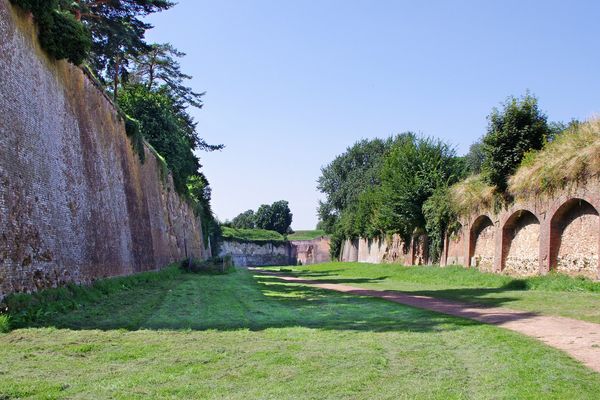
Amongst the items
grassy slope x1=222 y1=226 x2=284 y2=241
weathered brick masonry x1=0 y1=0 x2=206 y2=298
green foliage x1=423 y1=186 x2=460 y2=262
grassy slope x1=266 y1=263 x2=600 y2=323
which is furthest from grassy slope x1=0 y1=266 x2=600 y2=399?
grassy slope x1=222 y1=226 x2=284 y2=241

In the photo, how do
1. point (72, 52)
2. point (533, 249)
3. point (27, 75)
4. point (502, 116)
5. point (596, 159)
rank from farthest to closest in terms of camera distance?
point (502, 116) → point (533, 249) → point (596, 159) → point (72, 52) → point (27, 75)

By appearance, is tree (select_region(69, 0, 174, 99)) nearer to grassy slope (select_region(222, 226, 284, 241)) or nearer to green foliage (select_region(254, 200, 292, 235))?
grassy slope (select_region(222, 226, 284, 241))

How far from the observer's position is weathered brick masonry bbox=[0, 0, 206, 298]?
10707mm

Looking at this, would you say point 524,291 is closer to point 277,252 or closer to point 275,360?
point 275,360

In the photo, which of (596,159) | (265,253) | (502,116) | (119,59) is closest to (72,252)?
(596,159)

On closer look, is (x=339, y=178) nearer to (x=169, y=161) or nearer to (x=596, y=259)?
(x=169, y=161)

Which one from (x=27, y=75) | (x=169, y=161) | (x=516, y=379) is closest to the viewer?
(x=516, y=379)

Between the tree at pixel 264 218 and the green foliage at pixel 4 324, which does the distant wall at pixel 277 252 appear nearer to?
the tree at pixel 264 218

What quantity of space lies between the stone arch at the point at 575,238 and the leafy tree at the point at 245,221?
107197 millimetres

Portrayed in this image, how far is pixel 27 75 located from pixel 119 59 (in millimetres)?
23021

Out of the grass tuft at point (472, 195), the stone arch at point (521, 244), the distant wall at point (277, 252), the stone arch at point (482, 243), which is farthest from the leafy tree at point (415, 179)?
the distant wall at point (277, 252)

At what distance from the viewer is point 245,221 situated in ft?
417

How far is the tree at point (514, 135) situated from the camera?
851 inches

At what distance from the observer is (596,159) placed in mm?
16125
